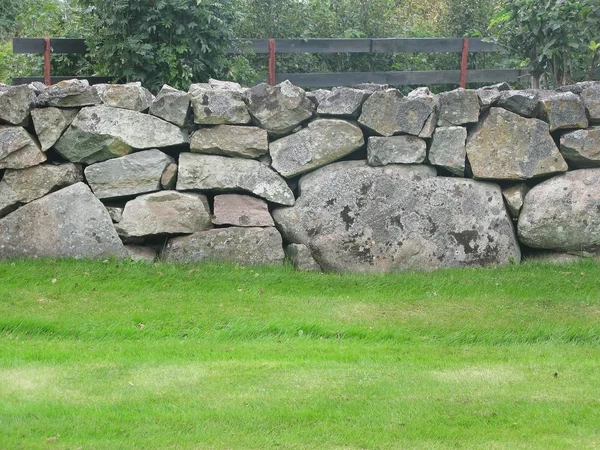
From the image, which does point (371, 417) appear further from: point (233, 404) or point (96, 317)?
point (96, 317)

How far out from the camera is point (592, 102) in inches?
339

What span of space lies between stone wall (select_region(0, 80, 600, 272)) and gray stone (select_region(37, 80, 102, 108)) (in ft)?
0.04

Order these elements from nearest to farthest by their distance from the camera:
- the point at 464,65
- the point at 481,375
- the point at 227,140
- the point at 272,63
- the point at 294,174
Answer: the point at 481,375 < the point at 227,140 < the point at 294,174 < the point at 272,63 < the point at 464,65

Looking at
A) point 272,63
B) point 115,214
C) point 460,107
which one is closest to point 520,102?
point 460,107

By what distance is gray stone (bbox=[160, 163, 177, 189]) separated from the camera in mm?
8508

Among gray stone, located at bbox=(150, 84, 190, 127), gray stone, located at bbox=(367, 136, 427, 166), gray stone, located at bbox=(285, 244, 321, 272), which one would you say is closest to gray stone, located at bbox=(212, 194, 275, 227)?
gray stone, located at bbox=(285, 244, 321, 272)

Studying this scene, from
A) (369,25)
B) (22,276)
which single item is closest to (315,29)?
(369,25)

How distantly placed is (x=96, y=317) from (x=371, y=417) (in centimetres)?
279

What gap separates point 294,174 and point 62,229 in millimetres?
2202

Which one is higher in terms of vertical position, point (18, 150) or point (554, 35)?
point (554, 35)

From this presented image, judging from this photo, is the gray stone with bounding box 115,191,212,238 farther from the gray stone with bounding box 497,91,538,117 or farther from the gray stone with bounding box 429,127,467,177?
the gray stone with bounding box 497,91,538,117

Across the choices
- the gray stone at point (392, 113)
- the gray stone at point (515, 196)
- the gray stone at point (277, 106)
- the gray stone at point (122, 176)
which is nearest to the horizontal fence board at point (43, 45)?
the gray stone at point (122, 176)

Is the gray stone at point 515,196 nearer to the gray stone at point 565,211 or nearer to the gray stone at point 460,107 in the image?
the gray stone at point 565,211

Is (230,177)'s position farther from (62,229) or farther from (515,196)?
(515,196)
